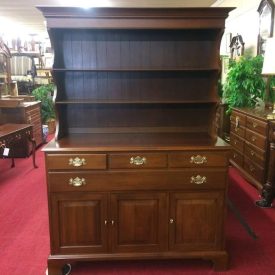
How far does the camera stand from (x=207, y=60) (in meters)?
2.34

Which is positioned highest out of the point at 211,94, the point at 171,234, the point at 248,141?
the point at 211,94

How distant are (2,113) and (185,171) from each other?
3828 millimetres

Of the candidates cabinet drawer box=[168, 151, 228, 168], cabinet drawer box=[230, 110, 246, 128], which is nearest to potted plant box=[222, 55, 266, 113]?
cabinet drawer box=[230, 110, 246, 128]

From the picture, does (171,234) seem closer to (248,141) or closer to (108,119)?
(108,119)

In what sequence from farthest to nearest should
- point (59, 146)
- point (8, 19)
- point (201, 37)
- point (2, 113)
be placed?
point (8, 19), point (2, 113), point (201, 37), point (59, 146)

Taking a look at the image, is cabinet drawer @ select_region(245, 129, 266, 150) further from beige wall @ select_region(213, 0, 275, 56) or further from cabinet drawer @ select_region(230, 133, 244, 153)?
beige wall @ select_region(213, 0, 275, 56)

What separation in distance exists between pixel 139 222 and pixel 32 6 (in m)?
5.79

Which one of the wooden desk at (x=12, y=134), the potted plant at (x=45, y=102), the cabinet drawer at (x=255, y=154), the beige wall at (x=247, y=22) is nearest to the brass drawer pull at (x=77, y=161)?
the wooden desk at (x=12, y=134)

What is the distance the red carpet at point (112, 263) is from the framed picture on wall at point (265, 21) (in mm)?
1928

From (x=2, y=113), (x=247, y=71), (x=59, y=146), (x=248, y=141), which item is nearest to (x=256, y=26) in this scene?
(x=247, y=71)

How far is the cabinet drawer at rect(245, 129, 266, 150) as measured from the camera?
127 inches

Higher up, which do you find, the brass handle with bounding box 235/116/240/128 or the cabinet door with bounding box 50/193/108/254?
the brass handle with bounding box 235/116/240/128

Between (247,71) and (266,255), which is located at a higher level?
(247,71)

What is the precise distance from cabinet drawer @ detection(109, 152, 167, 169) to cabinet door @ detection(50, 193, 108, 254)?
24 cm
